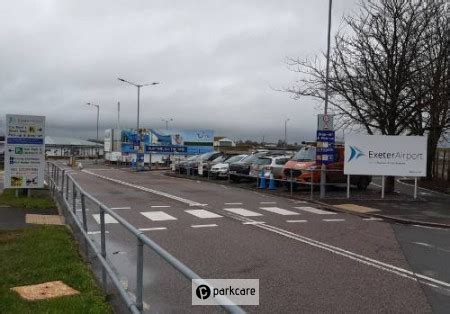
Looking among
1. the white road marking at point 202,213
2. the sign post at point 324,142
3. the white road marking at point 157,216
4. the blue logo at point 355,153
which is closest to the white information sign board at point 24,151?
the white road marking at point 157,216

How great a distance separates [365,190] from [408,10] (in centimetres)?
800

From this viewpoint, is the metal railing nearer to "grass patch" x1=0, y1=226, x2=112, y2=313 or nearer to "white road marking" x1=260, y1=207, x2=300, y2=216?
"grass patch" x1=0, y1=226, x2=112, y2=313

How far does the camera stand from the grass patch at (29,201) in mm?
16203

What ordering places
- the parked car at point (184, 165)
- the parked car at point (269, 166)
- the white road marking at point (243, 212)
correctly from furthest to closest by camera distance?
the parked car at point (184, 165)
the parked car at point (269, 166)
the white road marking at point (243, 212)

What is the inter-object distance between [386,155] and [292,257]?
13.5 m

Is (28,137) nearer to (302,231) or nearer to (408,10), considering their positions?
(302,231)

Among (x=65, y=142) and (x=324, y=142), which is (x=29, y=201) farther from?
(x=65, y=142)

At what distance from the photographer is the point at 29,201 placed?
17.1m

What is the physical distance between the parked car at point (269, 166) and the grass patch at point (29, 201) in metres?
10.8

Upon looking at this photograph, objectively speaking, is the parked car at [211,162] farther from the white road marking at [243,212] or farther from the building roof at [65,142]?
the building roof at [65,142]

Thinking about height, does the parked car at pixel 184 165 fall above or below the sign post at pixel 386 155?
below

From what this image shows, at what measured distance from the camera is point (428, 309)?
21.8 feet

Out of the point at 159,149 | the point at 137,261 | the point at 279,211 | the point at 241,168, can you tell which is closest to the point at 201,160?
the point at 241,168

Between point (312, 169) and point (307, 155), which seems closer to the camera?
point (312, 169)
